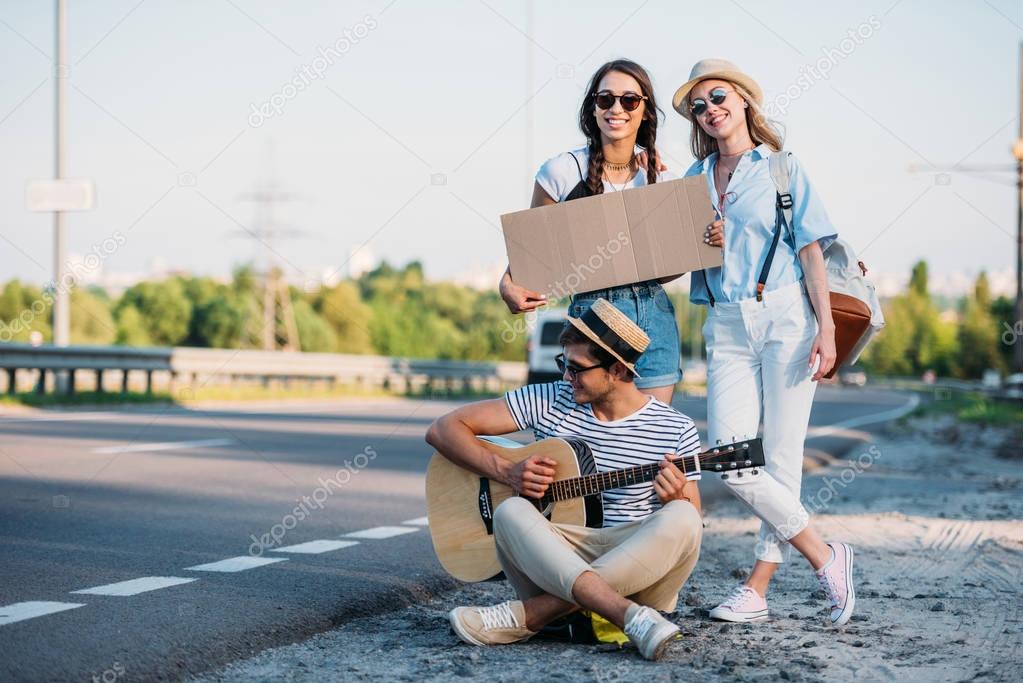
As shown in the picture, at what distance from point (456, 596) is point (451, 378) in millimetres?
31049

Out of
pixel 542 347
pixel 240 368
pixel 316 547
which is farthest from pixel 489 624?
pixel 542 347

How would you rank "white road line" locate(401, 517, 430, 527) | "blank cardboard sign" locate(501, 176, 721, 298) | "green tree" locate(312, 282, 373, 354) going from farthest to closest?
"green tree" locate(312, 282, 373, 354) → "white road line" locate(401, 517, 430, 527) → "blank cardboard sign" locate(501, 176, 721, 298)

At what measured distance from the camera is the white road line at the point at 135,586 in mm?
5236

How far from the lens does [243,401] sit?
2384 centimetres

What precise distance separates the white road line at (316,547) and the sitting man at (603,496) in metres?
1.93

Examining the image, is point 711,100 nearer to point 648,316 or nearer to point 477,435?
point 648,316

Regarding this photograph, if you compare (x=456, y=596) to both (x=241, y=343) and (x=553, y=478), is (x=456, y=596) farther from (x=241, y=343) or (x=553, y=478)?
(x=241, y=343)

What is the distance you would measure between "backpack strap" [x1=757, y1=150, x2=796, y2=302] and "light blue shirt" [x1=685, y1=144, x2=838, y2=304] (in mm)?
15

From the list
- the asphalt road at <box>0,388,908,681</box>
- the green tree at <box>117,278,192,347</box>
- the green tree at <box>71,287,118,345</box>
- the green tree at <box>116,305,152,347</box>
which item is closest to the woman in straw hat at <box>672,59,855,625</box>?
the asphalt road at <box>0,388,908,681</box>

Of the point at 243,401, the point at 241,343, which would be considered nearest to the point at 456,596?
the point at 243,401

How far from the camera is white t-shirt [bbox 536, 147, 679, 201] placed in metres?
5.11

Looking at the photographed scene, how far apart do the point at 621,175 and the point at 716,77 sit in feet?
1.72

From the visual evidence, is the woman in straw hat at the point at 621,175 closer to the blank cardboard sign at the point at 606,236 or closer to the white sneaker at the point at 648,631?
the blank cardboard sign at the point at 606,236

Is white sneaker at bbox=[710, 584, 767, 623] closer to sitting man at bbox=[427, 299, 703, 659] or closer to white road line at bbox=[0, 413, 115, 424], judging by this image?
sitting man at bbox=[427, 299, 703, 659]
